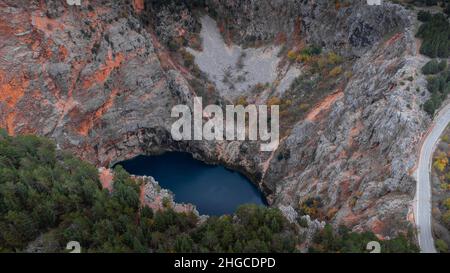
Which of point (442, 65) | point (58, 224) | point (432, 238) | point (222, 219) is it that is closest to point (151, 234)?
point (222, 219)

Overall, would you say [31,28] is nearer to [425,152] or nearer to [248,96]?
[248,96]

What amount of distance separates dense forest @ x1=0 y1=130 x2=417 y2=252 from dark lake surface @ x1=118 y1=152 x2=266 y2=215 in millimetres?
21074

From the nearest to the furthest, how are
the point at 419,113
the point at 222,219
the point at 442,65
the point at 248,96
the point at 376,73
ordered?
the point at 222,219 → the point at 419,113 → the point at 442,65 → the point at 376,73 → the point at 248,96

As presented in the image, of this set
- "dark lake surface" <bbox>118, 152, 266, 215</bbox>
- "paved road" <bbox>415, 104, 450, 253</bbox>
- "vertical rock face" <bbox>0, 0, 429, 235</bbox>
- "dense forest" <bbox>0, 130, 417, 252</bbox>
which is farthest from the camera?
"dark lake surface" <bbox>118, 152, 266, 215</bbox>

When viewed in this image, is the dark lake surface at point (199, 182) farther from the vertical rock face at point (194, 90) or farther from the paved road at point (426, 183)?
the paved road at point (426, 183)

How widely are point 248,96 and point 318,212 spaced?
3630cm

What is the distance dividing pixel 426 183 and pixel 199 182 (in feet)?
149

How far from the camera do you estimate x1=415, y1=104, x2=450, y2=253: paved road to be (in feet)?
173

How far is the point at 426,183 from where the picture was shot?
58.3m

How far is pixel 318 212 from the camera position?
68.8 metres

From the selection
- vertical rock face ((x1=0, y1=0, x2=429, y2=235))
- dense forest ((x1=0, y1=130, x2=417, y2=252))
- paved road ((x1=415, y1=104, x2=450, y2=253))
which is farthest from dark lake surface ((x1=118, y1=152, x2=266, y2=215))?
paved road ((x1=415, y1=104, x2=450, y2=253))

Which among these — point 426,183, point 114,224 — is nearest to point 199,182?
point 114,224

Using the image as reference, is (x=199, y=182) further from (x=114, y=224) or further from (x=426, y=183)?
(x=426, y=183)

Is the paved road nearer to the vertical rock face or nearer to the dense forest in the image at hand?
the vertical rock face
